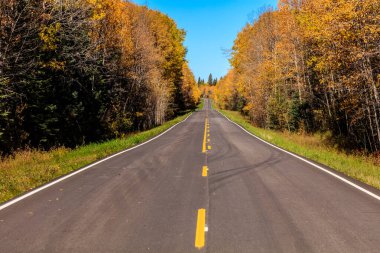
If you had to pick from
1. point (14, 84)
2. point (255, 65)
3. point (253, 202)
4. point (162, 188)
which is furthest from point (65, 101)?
point (255, 65)

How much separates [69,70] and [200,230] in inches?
672

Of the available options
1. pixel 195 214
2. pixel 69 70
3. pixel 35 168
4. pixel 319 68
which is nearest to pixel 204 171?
pixel 195 214

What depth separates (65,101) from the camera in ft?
62.4

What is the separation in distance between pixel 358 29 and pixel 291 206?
978 cm

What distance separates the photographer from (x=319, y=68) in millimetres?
16438

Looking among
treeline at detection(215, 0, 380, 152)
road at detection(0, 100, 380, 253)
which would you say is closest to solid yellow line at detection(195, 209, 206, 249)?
road at detection(0, 100, 380, 253)

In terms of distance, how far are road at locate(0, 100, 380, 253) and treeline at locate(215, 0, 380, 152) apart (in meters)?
6.78

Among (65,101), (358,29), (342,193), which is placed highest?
(358,29)

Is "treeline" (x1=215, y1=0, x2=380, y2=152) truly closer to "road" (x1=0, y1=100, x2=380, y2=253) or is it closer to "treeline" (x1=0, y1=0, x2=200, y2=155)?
"road" (x1=0, y1=100, x2=380, y2=253)

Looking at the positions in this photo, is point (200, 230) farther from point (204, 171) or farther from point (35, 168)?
point (35, 168)

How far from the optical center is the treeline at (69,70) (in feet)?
39.9

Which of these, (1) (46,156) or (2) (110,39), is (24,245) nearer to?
(1) (46,156)

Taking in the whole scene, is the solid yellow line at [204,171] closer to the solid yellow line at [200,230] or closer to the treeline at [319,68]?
the solid yellow line at [200,230]

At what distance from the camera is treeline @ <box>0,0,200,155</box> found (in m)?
12.2
